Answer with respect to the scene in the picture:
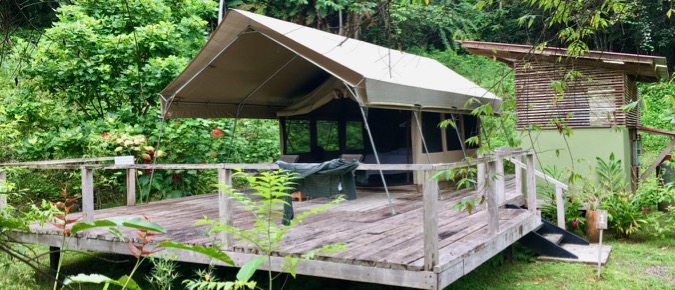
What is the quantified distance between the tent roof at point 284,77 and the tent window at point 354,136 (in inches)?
27.2

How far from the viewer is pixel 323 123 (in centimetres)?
892

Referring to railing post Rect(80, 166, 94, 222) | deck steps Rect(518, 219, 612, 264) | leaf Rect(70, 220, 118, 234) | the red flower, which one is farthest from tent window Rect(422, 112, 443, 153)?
leaf Rect(70, 220, 118, 234)

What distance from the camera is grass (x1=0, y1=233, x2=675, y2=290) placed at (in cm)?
532

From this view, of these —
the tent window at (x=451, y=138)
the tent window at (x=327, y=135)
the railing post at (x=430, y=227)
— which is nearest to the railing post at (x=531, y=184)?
the railing post at (x=430, y=227)

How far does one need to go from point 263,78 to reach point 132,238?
12.5 ft

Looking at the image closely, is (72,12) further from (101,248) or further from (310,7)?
(310,7)

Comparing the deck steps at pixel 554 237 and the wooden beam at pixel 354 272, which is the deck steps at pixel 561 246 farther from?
the wooden beam at pixel 354 272

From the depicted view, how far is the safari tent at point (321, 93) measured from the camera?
6.41 metres

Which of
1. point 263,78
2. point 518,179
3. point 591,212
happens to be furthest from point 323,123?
point 591,212

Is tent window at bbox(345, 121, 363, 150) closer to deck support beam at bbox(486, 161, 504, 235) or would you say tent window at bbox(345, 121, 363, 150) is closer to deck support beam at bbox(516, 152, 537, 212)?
deck support beam at bbox(516, 152, 537, 212)

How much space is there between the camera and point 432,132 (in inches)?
350

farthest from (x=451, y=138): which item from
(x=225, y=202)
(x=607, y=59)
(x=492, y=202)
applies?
(x=225, y=202)

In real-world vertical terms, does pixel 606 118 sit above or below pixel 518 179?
above

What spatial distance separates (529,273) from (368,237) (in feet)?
7.16
